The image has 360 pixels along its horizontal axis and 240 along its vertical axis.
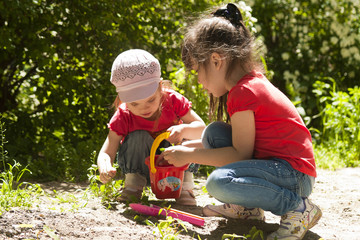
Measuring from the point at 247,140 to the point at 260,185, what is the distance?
0.21 meters

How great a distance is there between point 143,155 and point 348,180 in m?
1.64

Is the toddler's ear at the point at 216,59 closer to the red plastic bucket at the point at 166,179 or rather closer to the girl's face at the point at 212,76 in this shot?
the girl's face at the point at 212,76

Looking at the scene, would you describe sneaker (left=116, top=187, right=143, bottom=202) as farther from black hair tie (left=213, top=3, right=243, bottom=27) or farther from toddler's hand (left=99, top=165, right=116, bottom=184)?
black hair tie (left=213, top=3, right=243, bottom=27)

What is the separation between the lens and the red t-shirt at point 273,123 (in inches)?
85.9

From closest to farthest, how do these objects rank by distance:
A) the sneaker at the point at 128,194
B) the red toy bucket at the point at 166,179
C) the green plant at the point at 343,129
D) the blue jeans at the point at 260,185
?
1. the blue jeans at the point at 260,185
2. the red toy bucket at the point at 166,179
3. the sneaker at the point at 128,194
4. the green plant at the point at 343,129

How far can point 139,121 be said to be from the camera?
279 centimetres

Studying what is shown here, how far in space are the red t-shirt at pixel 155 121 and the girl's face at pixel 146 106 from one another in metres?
0.13

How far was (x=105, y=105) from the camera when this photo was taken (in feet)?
13.7

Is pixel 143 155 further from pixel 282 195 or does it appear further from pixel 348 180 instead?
pixel 348 180

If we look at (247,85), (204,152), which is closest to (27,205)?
(204,152)

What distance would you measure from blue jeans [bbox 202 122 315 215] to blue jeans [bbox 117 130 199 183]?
2.04 feet

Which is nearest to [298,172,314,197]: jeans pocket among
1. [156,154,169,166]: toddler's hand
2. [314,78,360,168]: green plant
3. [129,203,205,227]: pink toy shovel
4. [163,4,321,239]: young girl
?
[163,4,321,239]: young girl

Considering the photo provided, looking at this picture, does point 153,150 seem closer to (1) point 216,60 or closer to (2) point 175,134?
(2) point 175,134

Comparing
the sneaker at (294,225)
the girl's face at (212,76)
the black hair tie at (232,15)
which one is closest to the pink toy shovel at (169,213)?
the sneaker at (294,225)
